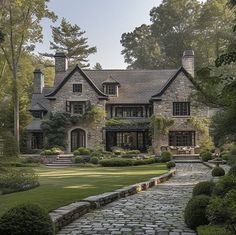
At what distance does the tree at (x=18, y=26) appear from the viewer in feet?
121

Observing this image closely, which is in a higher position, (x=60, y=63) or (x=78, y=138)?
(x=60, y=63)

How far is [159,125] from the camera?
3941cm

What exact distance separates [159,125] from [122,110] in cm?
490

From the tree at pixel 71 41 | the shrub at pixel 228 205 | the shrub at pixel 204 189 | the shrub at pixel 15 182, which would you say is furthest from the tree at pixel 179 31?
the shrub at pixel 228 205

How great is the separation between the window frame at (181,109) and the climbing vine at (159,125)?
4.44ft

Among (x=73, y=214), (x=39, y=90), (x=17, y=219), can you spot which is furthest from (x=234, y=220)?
(x=39, y=90)

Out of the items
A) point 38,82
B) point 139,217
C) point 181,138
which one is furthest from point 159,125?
point 139,217

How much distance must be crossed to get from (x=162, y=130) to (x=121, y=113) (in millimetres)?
5058

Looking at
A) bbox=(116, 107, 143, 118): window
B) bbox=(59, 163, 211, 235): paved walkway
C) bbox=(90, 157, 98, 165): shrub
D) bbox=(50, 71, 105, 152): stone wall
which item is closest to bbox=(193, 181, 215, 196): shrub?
bbox=(59, 163, 211, 235): paved walkway

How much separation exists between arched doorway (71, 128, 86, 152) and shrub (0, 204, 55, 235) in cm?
3402

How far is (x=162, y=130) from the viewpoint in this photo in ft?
130

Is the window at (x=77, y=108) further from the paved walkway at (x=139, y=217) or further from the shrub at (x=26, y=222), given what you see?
the shrub at (x=26, y=222)

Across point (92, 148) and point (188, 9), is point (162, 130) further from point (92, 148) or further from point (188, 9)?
point (188, 9)

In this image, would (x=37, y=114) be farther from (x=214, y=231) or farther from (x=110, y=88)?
(x=214, y=231)
